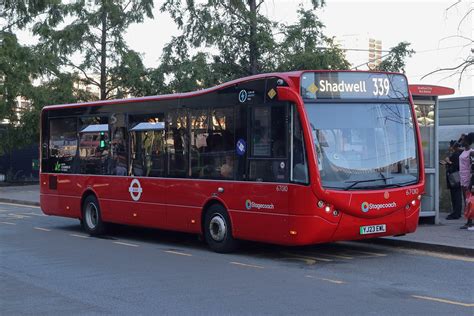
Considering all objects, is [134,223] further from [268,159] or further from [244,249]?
[268,159]

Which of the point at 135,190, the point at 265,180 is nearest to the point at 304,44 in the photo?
the point at 135,190

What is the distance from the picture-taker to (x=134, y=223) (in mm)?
14383

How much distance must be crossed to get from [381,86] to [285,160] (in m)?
2.22

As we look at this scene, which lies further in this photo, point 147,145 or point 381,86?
point 147,145

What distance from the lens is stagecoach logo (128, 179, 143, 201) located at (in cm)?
1415

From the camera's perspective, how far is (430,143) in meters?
15.1

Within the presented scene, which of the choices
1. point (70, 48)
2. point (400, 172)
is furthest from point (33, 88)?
point (400, 172)

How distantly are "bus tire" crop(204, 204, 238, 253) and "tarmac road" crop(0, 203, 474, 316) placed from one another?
0.18 metres

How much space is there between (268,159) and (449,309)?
4.31 metres

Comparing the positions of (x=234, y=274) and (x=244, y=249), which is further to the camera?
(x=244, y=249)

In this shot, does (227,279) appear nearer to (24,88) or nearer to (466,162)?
(466,162)

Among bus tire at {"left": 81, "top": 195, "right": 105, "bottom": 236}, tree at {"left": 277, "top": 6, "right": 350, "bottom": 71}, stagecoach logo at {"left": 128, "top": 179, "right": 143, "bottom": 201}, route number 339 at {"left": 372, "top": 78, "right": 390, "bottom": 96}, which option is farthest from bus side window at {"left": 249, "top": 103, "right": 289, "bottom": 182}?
tree at {"left": 277, "top": 6, "right": 350, "bottom": 71}

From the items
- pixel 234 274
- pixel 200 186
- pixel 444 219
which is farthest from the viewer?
pixel 444 219

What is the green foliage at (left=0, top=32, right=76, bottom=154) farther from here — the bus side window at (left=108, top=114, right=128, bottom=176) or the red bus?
the red bus
